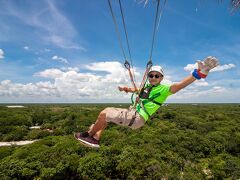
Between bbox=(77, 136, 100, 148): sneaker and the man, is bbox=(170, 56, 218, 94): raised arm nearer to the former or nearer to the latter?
the man

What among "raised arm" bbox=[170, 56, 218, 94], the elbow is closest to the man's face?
the elbow

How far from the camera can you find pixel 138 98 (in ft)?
15.9

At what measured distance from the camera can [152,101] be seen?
477 cm

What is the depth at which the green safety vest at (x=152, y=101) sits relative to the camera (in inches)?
184

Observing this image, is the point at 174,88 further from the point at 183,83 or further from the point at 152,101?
the point at 152,101

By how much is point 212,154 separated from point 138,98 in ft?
111

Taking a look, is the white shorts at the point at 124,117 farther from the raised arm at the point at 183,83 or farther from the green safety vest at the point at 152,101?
the raised arm at the point at 183,83

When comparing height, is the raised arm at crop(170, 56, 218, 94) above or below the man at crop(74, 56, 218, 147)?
above

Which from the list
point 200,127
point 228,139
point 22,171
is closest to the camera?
point 22,171

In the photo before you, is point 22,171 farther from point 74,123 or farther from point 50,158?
point 74,123

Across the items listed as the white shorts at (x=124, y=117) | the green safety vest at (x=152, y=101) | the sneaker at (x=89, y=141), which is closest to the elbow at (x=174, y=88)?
the green safety vest at (x=152, y=101)

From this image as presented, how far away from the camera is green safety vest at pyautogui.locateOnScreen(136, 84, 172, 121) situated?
184 inches

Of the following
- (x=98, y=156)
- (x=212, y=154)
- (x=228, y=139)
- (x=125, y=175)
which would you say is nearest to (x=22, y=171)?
(x=98, y=156)

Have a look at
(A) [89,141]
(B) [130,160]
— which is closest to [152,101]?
(A) [89,141]
